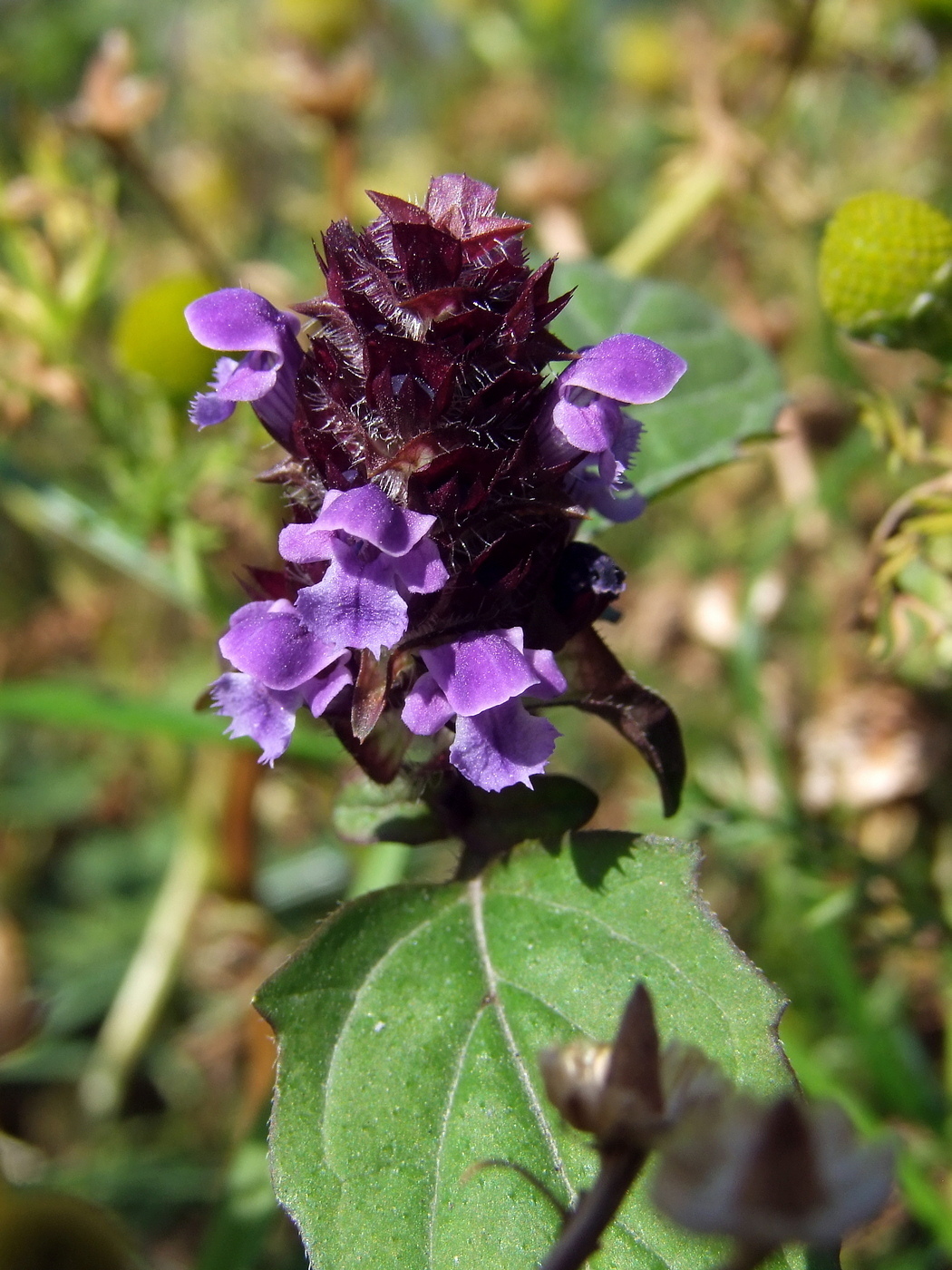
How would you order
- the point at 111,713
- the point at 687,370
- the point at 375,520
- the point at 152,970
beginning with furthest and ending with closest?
the point at 152,970
the point at 111,713
the point at 687,370
the point at 375,520

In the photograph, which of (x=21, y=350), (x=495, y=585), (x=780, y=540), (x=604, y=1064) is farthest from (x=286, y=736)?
(x=21, y=350)

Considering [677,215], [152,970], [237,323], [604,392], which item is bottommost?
[152,970]

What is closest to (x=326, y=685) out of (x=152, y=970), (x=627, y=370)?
(x=627, y=370)

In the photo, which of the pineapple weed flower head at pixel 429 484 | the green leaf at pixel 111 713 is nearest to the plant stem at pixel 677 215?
the green leaf at pixel 111 713

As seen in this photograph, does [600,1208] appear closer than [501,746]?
Yes

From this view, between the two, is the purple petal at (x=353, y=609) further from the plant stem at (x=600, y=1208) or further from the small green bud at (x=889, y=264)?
the small green bud at (x=889, y=264)

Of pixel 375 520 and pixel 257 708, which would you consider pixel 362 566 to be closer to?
pixel 375 520

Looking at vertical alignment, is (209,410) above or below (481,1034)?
above
